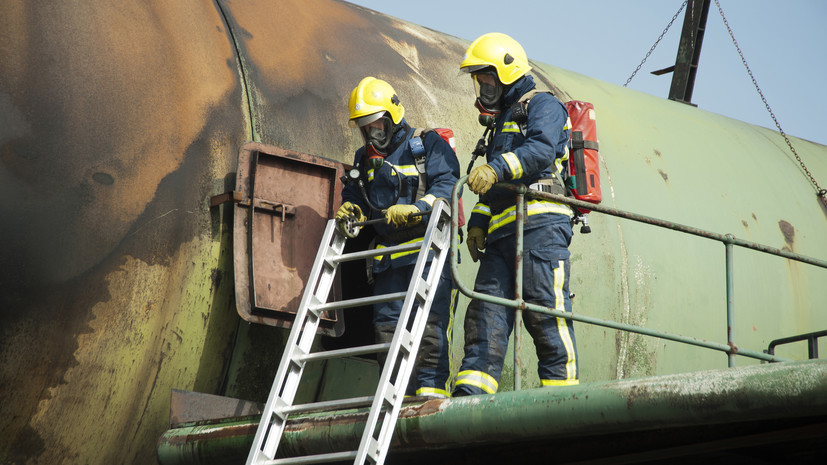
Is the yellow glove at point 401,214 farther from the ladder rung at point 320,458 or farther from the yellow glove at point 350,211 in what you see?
the ladder rung at point 320,458

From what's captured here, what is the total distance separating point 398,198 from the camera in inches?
225

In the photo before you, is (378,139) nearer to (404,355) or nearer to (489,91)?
(489,91)

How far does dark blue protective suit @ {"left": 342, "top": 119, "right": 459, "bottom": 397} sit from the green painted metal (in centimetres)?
83

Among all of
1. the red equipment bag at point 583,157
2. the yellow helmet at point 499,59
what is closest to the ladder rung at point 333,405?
the red equipment bag at point 583,157

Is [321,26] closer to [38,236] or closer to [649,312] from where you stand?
[38,236]

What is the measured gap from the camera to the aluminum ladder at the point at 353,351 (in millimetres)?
4453

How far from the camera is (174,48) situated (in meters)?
5.40

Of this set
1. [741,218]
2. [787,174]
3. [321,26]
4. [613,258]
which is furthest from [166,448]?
[787,174]

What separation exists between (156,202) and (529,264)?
6.50 feet

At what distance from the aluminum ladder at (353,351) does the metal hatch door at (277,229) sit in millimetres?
169

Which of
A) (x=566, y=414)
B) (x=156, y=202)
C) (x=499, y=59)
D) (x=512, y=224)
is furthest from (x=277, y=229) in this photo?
(x=566, y=414)

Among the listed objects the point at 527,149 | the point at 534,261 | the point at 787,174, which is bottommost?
the point at 534,261

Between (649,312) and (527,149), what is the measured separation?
2200 millimetres

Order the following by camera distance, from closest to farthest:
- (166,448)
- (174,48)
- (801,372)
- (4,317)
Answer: (801,372), (4,317), (166,448), (174,48)
